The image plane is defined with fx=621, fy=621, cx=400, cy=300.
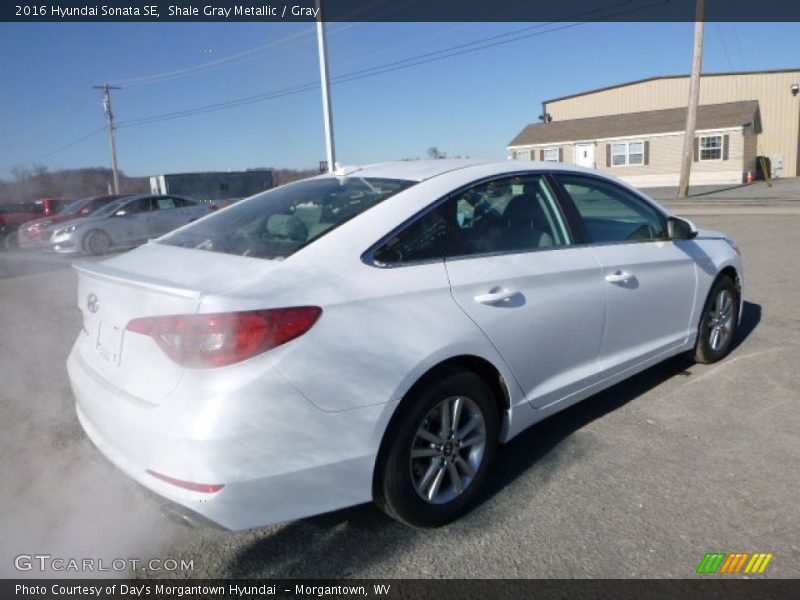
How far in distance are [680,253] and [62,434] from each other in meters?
3.97

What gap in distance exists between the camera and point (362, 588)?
2326 millimetres

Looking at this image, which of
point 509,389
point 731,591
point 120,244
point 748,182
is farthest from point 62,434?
point 748,182

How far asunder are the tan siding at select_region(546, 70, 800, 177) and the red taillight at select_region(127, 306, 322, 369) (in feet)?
142

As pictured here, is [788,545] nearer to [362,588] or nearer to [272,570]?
[362,588]

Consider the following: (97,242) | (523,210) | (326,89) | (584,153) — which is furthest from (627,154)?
(523,210)

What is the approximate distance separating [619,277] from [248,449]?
7.50 ft

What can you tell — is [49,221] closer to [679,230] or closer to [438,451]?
[679,230]

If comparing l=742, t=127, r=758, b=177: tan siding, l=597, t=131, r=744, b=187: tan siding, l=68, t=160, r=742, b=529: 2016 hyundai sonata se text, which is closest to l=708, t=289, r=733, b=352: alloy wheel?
l=68, t=160, r=742, b=529: 2016 hyundai sonata se text

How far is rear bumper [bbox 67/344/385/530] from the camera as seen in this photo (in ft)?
6.77

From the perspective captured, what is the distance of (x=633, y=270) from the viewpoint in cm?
358

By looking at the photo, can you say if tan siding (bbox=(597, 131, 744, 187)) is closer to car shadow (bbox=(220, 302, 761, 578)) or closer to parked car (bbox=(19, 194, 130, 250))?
parked car (bbox=(19, 194, 130, 250))

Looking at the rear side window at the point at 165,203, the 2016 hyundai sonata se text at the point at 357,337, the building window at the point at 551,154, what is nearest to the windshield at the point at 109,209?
the rear side window at the point at 165,203

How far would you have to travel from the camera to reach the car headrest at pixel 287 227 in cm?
267

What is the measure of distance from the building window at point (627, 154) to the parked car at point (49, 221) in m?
30.6
